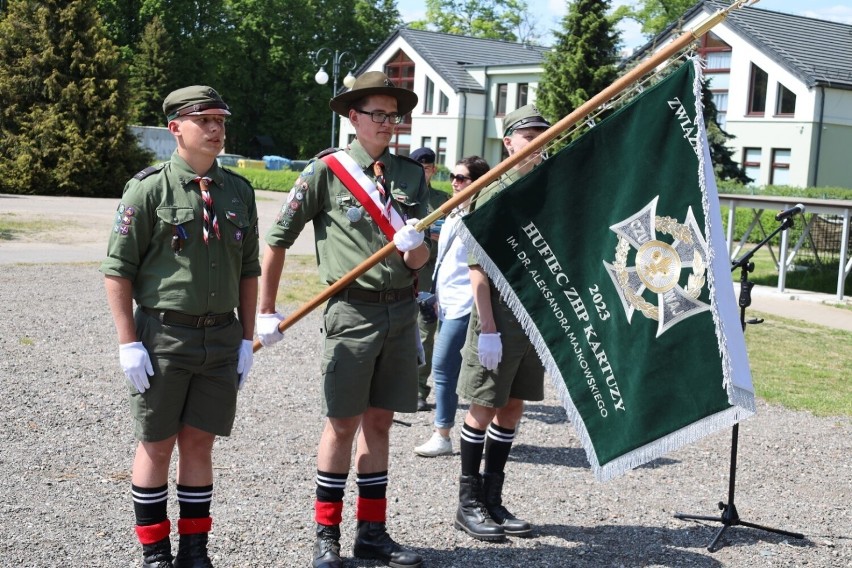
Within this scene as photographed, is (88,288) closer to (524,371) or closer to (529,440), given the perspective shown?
(529,440)

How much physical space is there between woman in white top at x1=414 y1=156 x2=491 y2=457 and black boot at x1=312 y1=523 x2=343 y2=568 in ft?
6.99

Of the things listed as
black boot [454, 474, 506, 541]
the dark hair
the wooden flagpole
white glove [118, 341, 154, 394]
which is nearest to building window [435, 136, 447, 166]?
the dark hair

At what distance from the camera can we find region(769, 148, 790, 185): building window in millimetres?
38969

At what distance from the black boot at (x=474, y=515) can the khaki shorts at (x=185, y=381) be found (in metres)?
1.48

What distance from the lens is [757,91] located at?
40.7 m

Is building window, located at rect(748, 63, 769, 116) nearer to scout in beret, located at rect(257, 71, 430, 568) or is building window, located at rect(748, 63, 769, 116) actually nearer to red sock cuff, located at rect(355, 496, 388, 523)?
scout in beret, located at rect(257, 71, 430, 568)

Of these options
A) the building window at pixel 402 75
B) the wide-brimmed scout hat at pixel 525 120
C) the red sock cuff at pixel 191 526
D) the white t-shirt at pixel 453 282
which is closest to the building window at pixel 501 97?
the building window at pixel 402 75

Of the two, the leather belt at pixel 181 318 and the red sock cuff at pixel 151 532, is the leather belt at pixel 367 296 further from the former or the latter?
the red sock cuff at pixel 151 532

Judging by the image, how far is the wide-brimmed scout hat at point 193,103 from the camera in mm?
4074

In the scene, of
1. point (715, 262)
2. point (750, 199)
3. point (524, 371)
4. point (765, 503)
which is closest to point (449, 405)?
point (524, 371)

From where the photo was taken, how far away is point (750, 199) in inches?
709

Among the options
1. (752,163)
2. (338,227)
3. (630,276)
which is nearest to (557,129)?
(630,276)

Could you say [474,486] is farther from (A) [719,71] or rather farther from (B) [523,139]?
(A) [719,71]

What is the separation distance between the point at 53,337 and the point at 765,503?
7447mm
